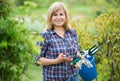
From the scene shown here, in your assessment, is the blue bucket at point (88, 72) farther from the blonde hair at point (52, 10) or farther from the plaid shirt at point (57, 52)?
the blonde hair at point (52, 10)

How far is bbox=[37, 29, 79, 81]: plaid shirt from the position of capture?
517cm

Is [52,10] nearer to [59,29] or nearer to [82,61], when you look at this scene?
[59,29]

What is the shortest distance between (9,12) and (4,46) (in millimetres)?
403

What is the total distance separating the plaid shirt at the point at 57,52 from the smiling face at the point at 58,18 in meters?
0.12

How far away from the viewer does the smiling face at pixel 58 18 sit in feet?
17.2

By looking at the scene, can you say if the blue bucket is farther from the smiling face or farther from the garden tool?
the smiling face

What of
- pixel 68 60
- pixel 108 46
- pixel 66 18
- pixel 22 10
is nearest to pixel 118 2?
pixel 108 46

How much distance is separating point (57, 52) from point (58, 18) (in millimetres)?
433

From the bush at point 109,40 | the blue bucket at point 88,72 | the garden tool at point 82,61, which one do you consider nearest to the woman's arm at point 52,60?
the garden tool at point 82,61

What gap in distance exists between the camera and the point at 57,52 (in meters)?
5.16

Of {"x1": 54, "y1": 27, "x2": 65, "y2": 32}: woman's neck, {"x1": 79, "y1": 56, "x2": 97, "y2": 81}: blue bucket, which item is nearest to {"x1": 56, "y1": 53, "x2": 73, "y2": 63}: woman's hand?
{"x1": 54, "y1": 27, "x2": 65, "y2": 32}: woman's neck

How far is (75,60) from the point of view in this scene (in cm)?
517

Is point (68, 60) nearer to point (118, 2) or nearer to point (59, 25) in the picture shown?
point (59, 25)

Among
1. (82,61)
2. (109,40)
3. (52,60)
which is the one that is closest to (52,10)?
(52,60)
